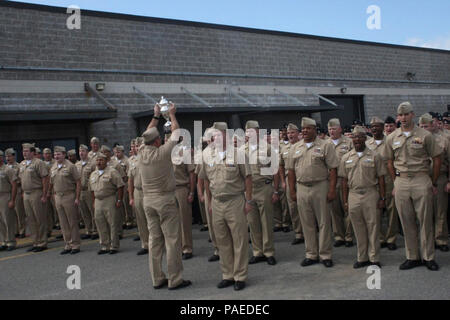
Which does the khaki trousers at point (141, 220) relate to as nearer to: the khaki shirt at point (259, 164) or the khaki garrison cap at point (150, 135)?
the khaki shirt at point (259, 164)

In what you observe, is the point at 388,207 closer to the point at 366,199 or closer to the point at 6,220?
the point at 366,199

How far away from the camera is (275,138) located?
28.9 feet

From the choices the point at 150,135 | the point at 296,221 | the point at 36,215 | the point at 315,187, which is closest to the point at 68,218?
the point at 36,215

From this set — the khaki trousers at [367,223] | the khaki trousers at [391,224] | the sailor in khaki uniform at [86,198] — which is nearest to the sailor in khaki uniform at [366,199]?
the khaki trousers at [367,223]

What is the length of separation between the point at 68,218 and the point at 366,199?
18.5 feet

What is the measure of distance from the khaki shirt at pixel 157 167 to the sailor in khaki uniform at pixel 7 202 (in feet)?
15.7

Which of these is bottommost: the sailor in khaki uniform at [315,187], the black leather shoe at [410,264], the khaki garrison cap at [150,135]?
the black leather shoe at [410,264]

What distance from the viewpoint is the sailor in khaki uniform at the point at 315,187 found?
20.3ft

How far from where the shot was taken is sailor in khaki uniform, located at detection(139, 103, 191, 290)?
568 centimetres

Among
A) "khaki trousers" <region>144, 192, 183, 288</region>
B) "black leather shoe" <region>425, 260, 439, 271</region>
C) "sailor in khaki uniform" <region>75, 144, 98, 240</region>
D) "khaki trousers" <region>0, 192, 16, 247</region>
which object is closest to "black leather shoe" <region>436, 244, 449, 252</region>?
"black leather shoe" <region>425, 260, 439, 271</region>

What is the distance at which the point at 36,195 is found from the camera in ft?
29.3

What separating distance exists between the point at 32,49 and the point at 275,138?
963cm

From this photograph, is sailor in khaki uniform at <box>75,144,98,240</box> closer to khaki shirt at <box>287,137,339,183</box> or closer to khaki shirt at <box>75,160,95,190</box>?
khaki shirt at <box>75,160,95,190</box>
